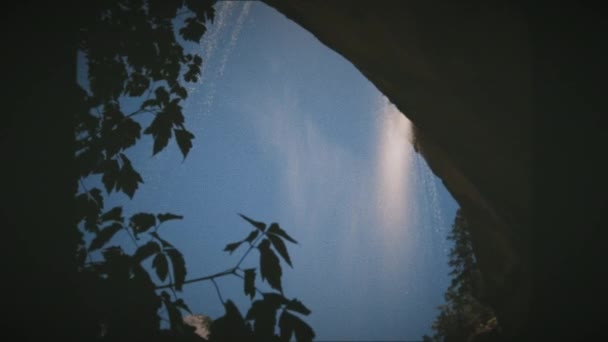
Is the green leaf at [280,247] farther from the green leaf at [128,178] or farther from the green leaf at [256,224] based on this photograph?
the green leaf at [128,178]

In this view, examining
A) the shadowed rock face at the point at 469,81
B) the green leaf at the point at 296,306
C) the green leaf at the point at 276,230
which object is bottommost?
the green leaf at the point at 296,306

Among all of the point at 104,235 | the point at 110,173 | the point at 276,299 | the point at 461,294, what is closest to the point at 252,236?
the point at 276,299

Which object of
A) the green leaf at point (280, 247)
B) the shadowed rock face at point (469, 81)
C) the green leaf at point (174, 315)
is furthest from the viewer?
the shadowed rock face at point (469, 81)

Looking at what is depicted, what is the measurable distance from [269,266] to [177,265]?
0.39m

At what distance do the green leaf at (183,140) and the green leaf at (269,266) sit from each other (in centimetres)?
101

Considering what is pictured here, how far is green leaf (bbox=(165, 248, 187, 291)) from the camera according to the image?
3.63ft

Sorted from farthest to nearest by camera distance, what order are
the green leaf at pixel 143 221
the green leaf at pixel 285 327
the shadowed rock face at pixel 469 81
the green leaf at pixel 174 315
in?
the shadowed rock face at pixel 469 81 → the green leaf at pixel 143 221 → the green leaf at pixel 174 315 → the green leaf at pixel 285 327

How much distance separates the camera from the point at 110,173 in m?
1.83

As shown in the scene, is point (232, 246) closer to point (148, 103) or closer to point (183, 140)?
point (183, 140)

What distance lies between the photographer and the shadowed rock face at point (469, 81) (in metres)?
3.29

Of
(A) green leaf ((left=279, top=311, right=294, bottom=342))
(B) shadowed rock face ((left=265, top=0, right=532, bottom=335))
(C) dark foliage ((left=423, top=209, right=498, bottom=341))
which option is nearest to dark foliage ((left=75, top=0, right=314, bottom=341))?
(A) green leaf ((left=279, top=311, right=294, bottom=342))

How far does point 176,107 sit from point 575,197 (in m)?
4.28

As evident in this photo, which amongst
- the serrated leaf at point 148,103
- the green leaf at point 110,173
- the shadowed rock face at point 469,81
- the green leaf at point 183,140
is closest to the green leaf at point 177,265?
the green leaf at point 183,140

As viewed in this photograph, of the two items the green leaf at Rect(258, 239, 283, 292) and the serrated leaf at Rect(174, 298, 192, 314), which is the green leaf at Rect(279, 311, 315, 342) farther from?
the serrated leaf at Rect(174, 298, 192, 314)
